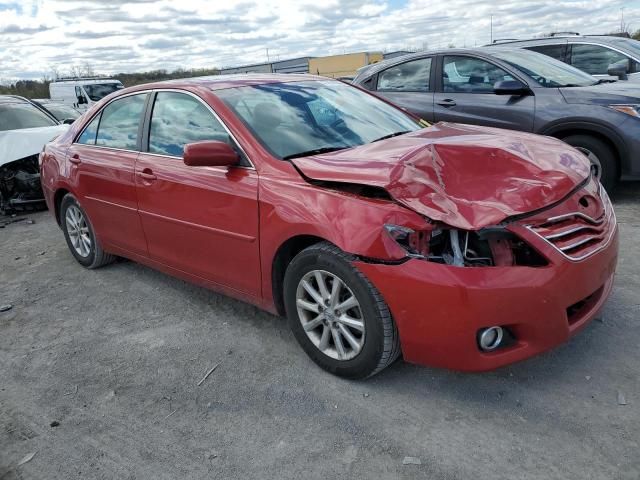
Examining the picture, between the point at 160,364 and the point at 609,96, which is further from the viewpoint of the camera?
the point at 609,96

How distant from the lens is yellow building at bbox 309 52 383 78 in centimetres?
→ 3104

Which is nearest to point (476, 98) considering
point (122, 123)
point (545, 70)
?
point (545, 70)

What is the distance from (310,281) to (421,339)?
705mm

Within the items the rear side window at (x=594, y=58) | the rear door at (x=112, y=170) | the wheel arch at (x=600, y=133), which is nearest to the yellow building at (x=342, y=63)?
the rear side window at (x=594, y=58)

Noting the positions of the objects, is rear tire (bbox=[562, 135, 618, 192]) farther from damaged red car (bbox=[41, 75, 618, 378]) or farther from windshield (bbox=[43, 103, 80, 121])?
windshield (bbox=[43, 103, 80, 121])

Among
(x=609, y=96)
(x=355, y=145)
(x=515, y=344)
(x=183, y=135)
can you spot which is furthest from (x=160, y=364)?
(x=609, y=96)

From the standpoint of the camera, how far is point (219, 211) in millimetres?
3486

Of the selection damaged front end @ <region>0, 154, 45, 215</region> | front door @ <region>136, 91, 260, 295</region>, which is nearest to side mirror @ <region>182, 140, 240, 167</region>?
front door @ <region>136, 91, 260, 295</region>

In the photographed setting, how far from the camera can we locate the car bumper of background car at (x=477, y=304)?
252cm

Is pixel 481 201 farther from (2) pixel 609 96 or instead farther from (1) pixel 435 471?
(2) pixel 609 96

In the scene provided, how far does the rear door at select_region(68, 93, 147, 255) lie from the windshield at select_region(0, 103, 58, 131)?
4162mm

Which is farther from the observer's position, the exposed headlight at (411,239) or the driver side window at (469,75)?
the driver side window at (469,75)

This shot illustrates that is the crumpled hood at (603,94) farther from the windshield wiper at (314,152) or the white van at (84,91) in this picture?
the white van at (84,91)

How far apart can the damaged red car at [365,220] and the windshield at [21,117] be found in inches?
201
